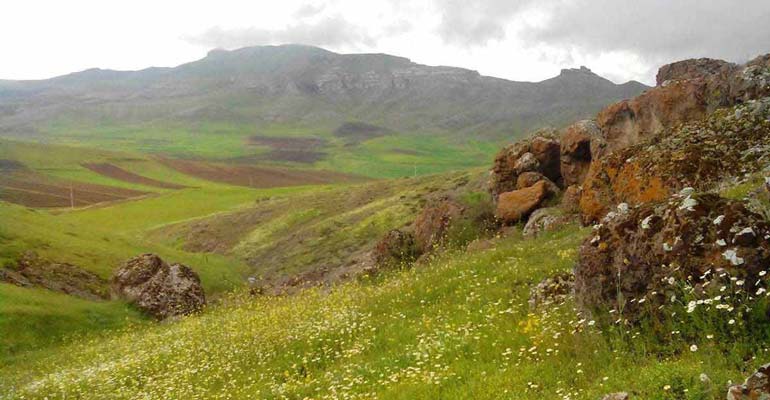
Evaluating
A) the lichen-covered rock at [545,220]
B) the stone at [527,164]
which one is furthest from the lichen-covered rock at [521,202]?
the stone at [527,164]

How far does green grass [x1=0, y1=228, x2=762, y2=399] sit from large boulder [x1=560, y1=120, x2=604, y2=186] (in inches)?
321

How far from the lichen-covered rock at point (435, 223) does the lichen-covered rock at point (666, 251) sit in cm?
2226

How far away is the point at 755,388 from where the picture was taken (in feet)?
23.2

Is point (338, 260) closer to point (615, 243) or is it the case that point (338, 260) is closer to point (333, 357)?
point (333, 357)

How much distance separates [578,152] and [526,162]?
4.21 meters

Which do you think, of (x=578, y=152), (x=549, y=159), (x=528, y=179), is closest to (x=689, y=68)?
(x=578, y=152)

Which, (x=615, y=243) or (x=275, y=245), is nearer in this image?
(x=615, y=243)

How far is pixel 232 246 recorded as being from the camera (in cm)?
7312

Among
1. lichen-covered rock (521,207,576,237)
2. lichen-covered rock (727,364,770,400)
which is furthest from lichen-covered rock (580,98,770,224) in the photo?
lichen-covered rock (727,364,770,400)

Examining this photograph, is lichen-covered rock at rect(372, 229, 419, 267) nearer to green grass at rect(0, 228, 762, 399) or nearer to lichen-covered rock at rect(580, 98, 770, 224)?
green grass at rect(0, 228, 762, 399)

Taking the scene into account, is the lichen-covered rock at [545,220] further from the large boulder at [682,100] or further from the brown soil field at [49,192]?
the brown soil field at [49,192]

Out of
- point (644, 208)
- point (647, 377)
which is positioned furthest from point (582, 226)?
point (647, 377)

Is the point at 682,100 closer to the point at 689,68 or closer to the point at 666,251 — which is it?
the point at 689,68

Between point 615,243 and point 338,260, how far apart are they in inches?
1754
